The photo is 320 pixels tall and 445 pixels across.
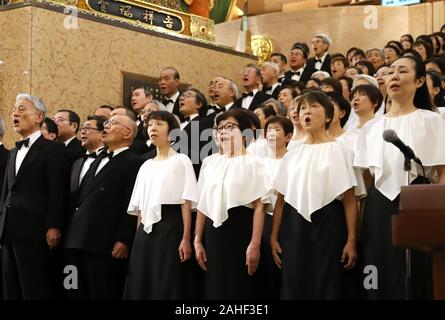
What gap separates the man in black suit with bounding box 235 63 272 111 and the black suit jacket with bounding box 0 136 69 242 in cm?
287

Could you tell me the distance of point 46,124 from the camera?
20.5ft

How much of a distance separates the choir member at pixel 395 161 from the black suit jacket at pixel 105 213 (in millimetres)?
1836

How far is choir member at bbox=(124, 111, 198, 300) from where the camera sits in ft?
15.9

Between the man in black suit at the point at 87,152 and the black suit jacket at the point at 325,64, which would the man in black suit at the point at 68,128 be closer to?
the man in black suit at the point at 87,152

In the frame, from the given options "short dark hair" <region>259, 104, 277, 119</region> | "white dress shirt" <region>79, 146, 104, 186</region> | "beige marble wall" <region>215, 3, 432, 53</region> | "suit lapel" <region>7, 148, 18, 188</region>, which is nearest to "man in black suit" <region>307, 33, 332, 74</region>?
"beige marble wall" <region>215, 3, 432, 53</region>

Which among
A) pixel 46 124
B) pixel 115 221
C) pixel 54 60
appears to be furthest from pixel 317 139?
pixel 54 60

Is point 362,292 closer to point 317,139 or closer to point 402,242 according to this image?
point 317,139

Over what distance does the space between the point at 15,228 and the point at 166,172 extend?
3.95ft

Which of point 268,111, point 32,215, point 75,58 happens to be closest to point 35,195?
point 32,215

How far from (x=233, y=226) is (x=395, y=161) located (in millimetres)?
1093

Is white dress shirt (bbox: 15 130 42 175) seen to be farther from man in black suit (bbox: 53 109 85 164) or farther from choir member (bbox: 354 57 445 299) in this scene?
choir member (bbox: 354 57 445 299)

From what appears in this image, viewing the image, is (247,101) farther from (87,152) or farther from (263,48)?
(263,48)

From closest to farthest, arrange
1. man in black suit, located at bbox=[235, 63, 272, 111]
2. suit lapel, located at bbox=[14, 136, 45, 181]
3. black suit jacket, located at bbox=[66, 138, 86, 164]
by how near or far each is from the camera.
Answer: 1. suit lapel, located at bbox=[14, 136, 45, 181]
2. black suit jacket, located at bbox=[66, 138, 86, 164]
3. man in black suit, located at bbox=[235, 63, 272, 111]

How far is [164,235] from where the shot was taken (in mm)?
4875
